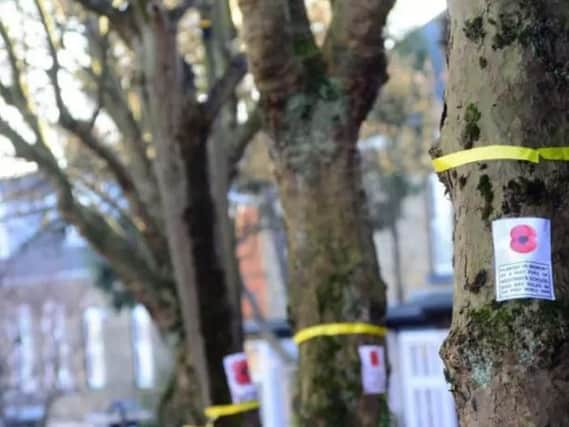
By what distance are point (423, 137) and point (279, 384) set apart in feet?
16.1

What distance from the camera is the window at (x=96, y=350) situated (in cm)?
3450

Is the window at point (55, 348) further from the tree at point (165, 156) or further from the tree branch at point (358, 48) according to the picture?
the tree branch at point (358, 48)

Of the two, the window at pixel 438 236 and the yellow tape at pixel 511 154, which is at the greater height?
the window at pixel 438 236

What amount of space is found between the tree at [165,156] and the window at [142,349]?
24672 millimetres

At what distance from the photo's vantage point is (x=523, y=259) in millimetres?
3023

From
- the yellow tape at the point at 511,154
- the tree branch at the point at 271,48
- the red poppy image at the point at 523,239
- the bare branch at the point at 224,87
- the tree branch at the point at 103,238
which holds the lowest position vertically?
the red poppy image at the point at 523,239

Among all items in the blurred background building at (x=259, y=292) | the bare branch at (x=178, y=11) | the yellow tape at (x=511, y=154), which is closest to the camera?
the yellow tape at (x=511, y=154)

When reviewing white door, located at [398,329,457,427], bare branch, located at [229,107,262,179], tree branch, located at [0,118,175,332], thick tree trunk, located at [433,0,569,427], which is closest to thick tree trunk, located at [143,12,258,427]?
tree branch, located at [0,118,175,332]

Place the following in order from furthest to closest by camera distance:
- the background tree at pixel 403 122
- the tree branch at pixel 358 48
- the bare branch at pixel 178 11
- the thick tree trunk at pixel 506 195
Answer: the background tree at pixel 403 122 < the bare branch at pixel 178 11 < the tree branch at pixel 358 48 < the thick tree trunk at pixel 506 195

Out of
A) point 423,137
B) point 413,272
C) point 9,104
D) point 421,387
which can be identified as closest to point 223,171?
point 9,104

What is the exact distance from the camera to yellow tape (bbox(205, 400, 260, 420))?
7.09 m

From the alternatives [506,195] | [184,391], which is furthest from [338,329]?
[184,391]

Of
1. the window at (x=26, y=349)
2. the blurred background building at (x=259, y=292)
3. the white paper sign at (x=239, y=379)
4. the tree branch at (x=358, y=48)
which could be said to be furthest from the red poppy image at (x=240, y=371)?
the window at (x=26, y=349)

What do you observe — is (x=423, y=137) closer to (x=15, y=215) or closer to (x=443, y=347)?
(x=15, y=215)
